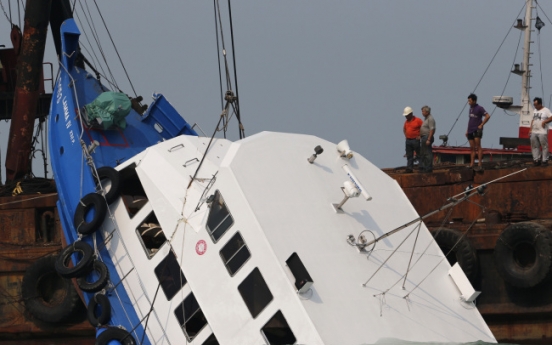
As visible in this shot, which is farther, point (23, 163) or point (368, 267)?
point (23, 163)

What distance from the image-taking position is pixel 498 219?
54.3ft

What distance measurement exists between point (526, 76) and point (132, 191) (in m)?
→ 14.4

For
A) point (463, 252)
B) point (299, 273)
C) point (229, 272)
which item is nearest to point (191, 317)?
point (229, 272)

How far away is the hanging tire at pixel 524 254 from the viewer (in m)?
15.0

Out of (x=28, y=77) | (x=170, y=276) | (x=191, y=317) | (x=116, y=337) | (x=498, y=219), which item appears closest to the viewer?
(x=191, y=317)

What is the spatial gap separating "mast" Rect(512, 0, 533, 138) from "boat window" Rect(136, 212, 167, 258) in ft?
47.1

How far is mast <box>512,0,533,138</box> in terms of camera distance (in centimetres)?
2588

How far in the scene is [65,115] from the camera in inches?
631

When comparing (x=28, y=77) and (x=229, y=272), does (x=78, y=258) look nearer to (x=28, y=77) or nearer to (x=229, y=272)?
(x=229, y=272)

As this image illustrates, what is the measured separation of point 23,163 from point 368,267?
897cm

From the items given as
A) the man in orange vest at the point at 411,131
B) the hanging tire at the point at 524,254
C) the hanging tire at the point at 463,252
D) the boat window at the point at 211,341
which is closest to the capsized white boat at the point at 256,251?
the boat window at the point at 211,341

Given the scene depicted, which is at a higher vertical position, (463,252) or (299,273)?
(299,273)

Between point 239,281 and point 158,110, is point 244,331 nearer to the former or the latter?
point 239,281

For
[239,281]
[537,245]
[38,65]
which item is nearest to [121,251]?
[239,281]
